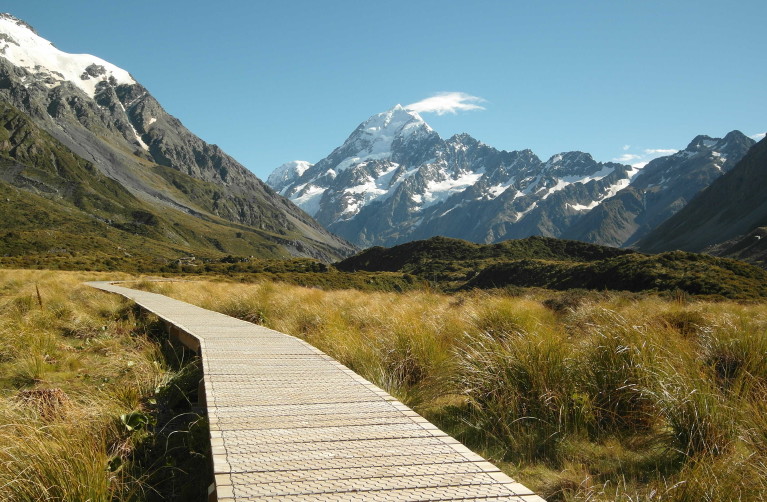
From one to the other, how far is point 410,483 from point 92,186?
20817 centimetres

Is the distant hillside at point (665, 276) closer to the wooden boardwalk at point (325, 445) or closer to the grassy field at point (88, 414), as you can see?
the grassy field at point (88, 414)

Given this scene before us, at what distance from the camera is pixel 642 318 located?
823cm

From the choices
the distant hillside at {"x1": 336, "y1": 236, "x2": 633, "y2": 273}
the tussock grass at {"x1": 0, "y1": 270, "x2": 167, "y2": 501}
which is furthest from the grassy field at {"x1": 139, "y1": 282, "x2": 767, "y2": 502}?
the distant hillside at {"x1": 336, "y1": 236, "x2": 633, "y2": 273}

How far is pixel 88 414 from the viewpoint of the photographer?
193 inches

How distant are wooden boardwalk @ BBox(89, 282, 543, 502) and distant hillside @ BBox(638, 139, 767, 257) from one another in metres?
168

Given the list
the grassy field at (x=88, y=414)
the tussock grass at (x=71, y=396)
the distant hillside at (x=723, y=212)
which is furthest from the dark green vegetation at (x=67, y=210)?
the distant hillside at (x=723, y=212)

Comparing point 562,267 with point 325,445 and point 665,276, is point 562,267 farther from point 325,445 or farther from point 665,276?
point 325,445

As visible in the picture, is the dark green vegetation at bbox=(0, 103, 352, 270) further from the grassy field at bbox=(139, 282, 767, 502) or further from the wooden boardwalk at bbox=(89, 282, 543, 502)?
the wooden boardwalk at bbox=(89, 282, 543, 502)

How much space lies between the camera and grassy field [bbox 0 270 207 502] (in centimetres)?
341

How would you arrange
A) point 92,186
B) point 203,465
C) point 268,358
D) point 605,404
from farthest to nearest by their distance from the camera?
point 92,186
point 268,358
point 605,404
point 203,465

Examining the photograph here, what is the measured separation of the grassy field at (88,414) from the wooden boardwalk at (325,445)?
0.60 metres

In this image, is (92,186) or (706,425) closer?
(706,425)

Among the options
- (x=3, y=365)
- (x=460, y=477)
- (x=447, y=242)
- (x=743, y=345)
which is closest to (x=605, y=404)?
(x=743, y=345)

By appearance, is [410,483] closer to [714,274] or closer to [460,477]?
[460,477]
